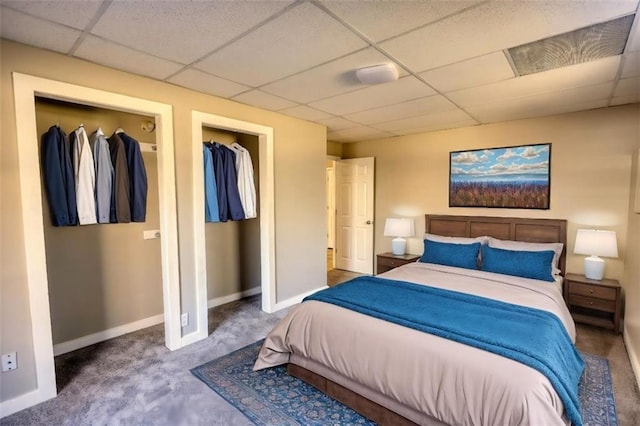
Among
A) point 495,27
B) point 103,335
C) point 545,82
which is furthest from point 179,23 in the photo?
point 103,335

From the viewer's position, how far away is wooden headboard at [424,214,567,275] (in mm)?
3615

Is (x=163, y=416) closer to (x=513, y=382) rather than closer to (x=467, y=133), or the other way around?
(x=513, y=382)

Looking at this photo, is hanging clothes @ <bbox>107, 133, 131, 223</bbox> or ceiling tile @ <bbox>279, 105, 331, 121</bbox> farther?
ceiling tile @ <bbox>279, 105, 331, 121</bbox>

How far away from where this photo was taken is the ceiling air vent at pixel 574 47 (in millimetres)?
1803

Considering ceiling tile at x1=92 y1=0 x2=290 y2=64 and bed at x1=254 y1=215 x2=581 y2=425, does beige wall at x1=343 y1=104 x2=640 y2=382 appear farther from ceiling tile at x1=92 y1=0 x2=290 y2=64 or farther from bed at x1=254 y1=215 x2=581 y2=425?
ceiling tile at x1=92 y1=0 x2=290 y2=64

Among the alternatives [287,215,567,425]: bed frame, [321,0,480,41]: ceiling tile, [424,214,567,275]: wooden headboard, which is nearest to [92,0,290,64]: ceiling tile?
[321,0,480,41]: ceiling tile

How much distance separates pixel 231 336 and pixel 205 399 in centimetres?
98

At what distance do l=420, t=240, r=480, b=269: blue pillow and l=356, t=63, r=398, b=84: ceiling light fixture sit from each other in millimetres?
2147

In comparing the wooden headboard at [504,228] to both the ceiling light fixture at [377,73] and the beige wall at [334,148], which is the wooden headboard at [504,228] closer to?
the beige wall at [334,148]

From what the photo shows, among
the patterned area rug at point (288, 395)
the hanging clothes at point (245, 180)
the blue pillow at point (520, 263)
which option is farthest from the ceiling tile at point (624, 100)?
the hanging clothes at point (245, 180)

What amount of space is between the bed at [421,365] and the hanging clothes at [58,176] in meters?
1.95

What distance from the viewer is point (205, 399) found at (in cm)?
215

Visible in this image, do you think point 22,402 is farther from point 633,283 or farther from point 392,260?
point 633,283

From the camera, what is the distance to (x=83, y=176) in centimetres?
259
